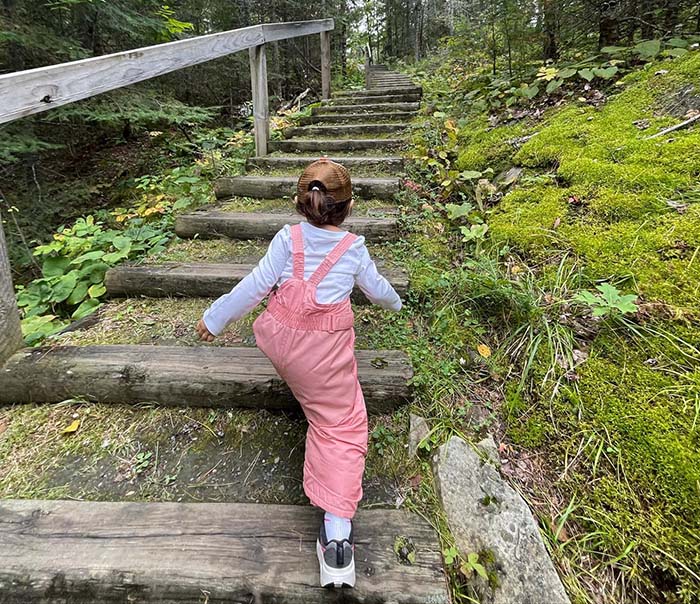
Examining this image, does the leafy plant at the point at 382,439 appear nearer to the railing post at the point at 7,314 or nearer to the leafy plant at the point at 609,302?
the leafy plant at the point at 609,302

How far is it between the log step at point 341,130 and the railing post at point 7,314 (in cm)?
383

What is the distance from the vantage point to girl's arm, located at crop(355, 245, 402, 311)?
1.50 m

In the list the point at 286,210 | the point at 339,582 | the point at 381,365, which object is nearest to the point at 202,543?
the point at 339,582

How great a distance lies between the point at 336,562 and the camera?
117cm

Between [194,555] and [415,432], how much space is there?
94 centimetres

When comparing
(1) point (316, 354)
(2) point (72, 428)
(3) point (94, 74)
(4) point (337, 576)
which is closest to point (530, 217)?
(1) point (316, 354)

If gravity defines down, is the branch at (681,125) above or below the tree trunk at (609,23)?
below

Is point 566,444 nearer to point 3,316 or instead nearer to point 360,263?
point 360,263

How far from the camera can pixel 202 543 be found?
1282mm

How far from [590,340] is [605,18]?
4.28 metres

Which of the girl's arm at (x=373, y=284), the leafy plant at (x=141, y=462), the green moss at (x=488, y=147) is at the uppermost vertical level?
the green moss at (x=488, y=147)

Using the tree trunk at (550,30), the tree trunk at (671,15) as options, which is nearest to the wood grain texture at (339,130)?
the tree trunk at (550,30)

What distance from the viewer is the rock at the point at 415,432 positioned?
64.3 inches

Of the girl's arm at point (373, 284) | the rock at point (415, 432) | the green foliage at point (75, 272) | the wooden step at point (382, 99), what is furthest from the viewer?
the wooden step at point (382, 99)
